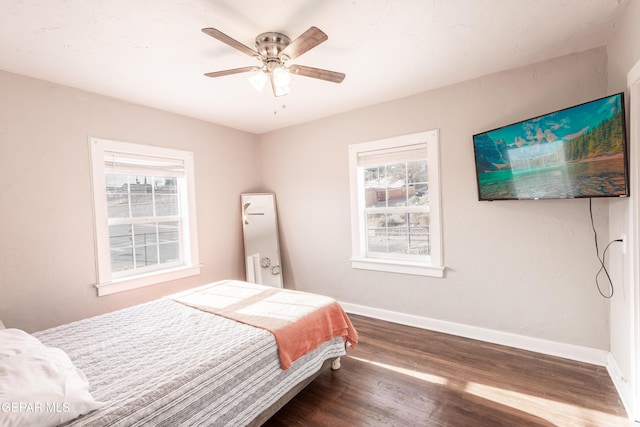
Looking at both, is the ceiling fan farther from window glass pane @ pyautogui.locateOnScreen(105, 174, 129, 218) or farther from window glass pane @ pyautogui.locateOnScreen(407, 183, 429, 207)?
window glass pane @ pyautogui.locateOnScreen(105, 174, 129, 218)

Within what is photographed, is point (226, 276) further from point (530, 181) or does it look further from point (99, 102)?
point (530, 181)

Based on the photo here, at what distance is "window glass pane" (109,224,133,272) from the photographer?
9.62ft

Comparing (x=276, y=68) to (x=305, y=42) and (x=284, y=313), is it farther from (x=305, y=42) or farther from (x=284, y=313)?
(x=284, y=313)

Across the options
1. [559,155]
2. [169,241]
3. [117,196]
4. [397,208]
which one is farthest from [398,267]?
[117,196]

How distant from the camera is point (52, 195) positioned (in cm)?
249

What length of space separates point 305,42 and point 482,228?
2.30m

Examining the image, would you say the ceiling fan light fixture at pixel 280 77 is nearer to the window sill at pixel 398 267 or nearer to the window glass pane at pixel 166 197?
the window glass pane at pixel 166 197

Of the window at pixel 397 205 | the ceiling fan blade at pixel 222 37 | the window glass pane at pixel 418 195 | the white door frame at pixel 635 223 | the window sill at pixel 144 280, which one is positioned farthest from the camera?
the window glass pane at pixel 418 195

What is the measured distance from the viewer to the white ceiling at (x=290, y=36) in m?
1.69

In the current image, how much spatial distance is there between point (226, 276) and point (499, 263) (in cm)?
320

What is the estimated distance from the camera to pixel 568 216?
240cm

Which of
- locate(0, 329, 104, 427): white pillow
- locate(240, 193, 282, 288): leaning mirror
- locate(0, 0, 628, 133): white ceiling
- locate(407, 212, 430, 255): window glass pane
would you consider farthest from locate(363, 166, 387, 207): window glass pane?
locate(0, 329, 104, 427): white pillow

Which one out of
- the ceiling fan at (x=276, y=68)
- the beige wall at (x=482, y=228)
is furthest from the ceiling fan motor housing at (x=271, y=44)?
the beige wall at (x=482, y=228)

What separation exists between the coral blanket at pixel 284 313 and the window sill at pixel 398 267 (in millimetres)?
1131
